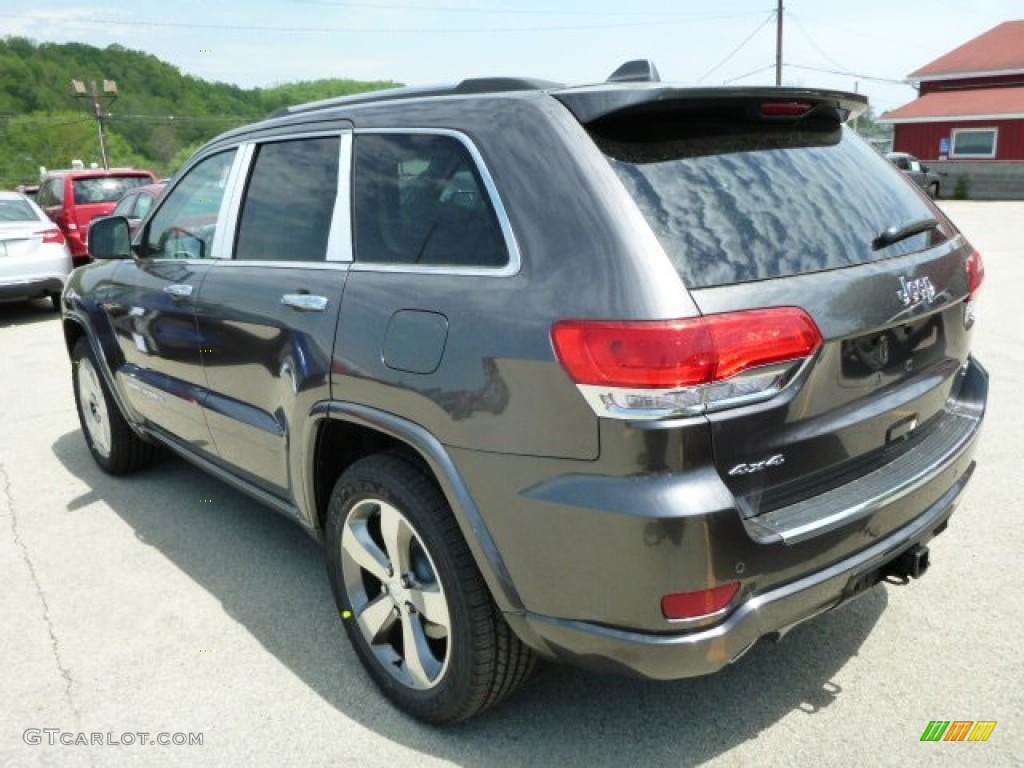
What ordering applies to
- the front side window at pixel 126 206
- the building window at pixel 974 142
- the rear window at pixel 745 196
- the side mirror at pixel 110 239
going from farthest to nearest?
1. the building window at pixel 974 142
2. the front side window at pixel 126 206
3. the side mirror at pixel 110 239
4. the rear window at pixel 745 196

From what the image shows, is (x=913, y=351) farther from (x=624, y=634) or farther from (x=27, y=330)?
(x=27, y=330)

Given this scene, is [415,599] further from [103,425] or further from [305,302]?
[103,425]

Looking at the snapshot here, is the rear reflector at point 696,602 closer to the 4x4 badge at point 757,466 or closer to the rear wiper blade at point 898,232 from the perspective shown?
the 4x4 badge at point 757,466

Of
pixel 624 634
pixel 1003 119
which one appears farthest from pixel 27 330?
pixel 1003 119

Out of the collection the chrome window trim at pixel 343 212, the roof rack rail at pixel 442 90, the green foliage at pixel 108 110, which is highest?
the green foliage at pixel 108 110

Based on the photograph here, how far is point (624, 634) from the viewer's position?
2.06 metres

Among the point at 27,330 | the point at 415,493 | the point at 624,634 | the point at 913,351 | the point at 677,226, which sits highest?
the point at 677,226

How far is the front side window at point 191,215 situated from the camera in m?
3.62

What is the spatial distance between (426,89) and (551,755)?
2060mm

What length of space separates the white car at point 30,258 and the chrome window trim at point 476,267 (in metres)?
8.99

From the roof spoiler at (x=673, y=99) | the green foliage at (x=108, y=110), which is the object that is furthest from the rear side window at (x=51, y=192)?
the green foliage at (x=108, y=110)

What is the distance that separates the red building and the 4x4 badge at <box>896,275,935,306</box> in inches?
1235

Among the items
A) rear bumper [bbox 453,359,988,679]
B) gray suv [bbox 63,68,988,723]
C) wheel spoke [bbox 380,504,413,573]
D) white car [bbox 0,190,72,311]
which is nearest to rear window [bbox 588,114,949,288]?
gray suv [bbox 63,68,988,723]

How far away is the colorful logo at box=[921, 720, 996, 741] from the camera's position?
246 centimetres
